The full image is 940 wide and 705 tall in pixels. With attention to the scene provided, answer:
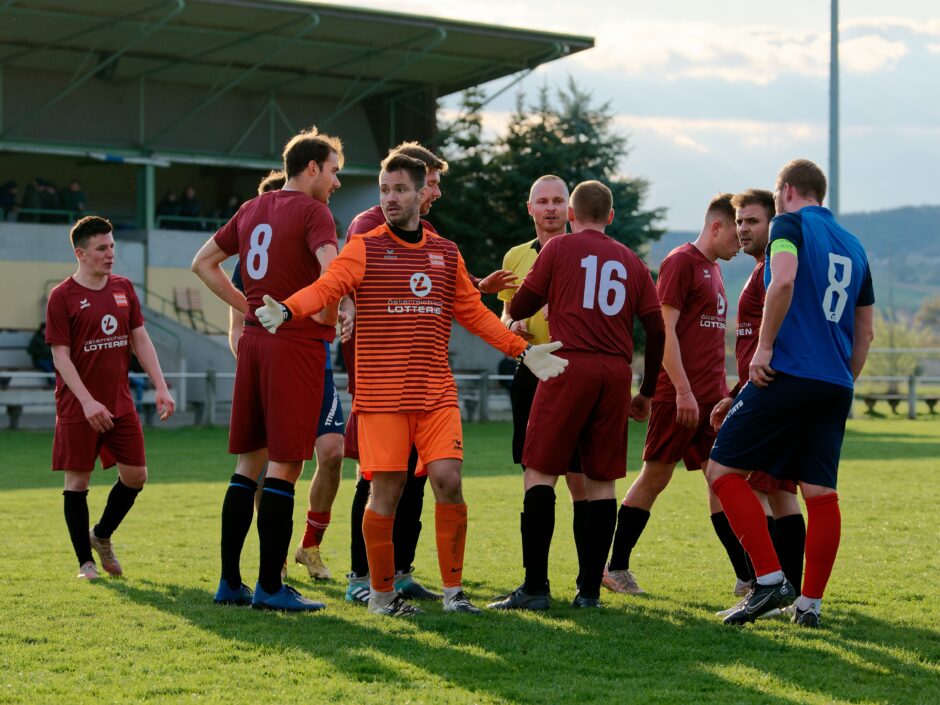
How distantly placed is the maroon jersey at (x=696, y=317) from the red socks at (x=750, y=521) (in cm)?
108

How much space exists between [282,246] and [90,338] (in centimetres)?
188

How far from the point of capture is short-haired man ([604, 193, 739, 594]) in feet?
23.2

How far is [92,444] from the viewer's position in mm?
7688

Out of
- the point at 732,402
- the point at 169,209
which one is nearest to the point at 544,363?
the point at 732,402

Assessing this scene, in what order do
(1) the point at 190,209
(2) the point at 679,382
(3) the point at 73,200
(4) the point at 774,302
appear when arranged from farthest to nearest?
1. (1) the point at 190,209
2. (3) the point at 73,200
3. (2) the point at 679,382
4. (4) the point at 774,302

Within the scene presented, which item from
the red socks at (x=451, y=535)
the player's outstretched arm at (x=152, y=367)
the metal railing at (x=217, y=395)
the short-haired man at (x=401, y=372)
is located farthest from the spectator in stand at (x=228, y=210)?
the red socks at (x=451, y=535)

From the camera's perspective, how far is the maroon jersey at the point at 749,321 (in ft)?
22.8

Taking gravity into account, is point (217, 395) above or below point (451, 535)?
below

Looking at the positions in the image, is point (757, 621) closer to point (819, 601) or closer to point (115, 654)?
point (819, 601)

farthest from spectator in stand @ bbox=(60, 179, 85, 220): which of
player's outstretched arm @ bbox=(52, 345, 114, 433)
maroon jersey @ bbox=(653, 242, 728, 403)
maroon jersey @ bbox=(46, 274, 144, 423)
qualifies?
maroon jersey @ bbox=(653, 242, 728, 403)

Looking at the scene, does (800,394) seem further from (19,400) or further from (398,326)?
(19,400)

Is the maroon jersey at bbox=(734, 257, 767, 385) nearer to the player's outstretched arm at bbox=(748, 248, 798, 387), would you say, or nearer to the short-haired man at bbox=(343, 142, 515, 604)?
the player's outstretched arm at bbox=(748, 248, 798, 387)

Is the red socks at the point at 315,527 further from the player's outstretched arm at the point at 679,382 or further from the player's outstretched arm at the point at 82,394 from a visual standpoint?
the player's outstretched arm at the point at 679,382

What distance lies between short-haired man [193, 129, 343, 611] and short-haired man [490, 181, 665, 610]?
3.46ft
